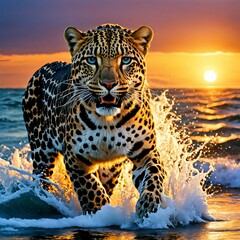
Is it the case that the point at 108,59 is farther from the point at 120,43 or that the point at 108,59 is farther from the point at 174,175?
the point at 174,175

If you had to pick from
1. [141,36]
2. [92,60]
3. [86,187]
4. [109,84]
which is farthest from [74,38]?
[86,187]

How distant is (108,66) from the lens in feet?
29.1

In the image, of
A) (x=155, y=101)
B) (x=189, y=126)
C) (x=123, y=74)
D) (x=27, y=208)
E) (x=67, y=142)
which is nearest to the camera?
(x=123, y=74)

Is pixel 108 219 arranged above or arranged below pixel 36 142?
below

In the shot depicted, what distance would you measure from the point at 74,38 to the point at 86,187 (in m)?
1.55

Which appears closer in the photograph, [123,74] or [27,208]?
[123,74]

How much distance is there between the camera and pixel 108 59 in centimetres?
896

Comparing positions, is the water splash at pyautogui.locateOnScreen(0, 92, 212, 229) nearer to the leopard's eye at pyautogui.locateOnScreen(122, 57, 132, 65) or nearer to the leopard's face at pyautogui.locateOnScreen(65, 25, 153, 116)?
the leopard's face at pyautogui.locateOnScreen(65, 25, 153, 116)

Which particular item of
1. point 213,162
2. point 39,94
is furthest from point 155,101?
point 213,162

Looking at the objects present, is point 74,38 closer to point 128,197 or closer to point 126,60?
point 126,60

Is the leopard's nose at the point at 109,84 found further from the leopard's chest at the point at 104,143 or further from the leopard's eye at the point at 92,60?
the leopard's chest at the point at 104,143

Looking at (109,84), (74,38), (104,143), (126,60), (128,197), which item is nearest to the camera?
(109,84)

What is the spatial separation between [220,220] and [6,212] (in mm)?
2324

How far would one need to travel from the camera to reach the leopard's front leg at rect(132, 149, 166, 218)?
9109 mm
